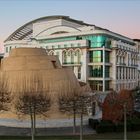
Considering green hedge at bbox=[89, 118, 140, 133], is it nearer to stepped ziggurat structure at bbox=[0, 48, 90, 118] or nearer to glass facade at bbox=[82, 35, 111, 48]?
stepped ziggurat structure at bbox=[0, 48, 90, 118]

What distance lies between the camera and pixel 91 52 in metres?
87.9

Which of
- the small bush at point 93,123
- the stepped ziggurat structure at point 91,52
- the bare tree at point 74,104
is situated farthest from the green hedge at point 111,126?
the stepped ziggurat structure at point 91,52

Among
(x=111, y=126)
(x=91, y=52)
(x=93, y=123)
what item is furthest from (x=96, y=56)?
(x=111, y=126)

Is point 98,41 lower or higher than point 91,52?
higher

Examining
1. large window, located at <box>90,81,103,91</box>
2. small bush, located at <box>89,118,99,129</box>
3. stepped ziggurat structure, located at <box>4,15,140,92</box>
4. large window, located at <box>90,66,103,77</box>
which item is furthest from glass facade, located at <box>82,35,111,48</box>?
small bush, located at <box>89,118,99,129</box>

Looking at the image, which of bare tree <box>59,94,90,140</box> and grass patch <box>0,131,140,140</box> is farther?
bare tree <box>59,94,90,140</box>

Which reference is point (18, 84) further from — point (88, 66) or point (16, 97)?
point (88, 66)

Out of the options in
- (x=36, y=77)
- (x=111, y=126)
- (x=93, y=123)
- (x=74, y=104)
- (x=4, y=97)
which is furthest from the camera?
(x=36, y=77)

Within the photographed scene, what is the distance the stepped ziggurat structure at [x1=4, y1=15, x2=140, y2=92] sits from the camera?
86.8 m

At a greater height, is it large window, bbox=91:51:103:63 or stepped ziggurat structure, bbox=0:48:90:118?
large window, bbox=91:51:103:63

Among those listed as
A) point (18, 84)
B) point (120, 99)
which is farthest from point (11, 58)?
point (120, 99)

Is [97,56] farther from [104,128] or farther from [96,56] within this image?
[104,128]

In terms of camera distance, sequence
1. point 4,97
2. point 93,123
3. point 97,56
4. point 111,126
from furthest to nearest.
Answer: point 97,56 → point 93,123 → point 4,97 → point 111,126

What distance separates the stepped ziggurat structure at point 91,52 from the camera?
8675cm
